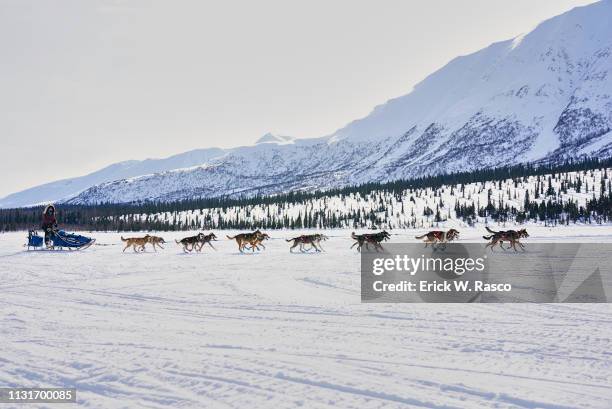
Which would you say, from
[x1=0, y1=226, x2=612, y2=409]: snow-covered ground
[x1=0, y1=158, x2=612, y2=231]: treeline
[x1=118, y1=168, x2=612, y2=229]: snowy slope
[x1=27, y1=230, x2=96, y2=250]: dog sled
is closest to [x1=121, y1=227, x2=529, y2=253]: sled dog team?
[x1=27, y1=230, x2=96, y2=250]: dog sled

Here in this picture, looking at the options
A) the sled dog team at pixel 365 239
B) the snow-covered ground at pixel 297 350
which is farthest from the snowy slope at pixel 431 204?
the snow-covered ground at pixel 297 350

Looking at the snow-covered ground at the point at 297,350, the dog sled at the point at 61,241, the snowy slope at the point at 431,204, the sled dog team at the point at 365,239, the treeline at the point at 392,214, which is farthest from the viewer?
the snowy slope at the point at 431,204

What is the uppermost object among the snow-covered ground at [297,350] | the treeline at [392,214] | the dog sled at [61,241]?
the treeline at [392,214]

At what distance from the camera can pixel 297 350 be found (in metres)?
6.83

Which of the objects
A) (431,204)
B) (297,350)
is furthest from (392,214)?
(297,350)

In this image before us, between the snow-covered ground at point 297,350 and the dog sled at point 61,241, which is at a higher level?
the dog sled at point 61,241

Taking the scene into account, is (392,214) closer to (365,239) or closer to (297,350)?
(365,239)

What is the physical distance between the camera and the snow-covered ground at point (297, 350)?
5.25 m

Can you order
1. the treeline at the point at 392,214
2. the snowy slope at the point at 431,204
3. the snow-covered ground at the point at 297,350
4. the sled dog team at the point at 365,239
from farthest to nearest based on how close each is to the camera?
1. the snowy slope at the point at 431,204
2. the treeline at the point at 392,214
3. the sled dog team at the point at 365,239
4. the snow-covered ground at the point at 297,350

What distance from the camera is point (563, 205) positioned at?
254ft

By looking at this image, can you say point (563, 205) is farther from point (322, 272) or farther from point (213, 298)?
point (213, 298)

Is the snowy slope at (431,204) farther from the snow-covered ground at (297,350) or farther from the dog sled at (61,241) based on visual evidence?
the snow-covered ground at (297,350)

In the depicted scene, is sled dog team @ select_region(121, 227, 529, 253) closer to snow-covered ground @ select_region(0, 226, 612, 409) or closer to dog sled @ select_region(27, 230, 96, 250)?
dog sled @ select_region(27, 230, 96, 250)

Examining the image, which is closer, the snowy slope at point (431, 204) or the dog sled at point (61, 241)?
the dog sled at point (61, 241)
